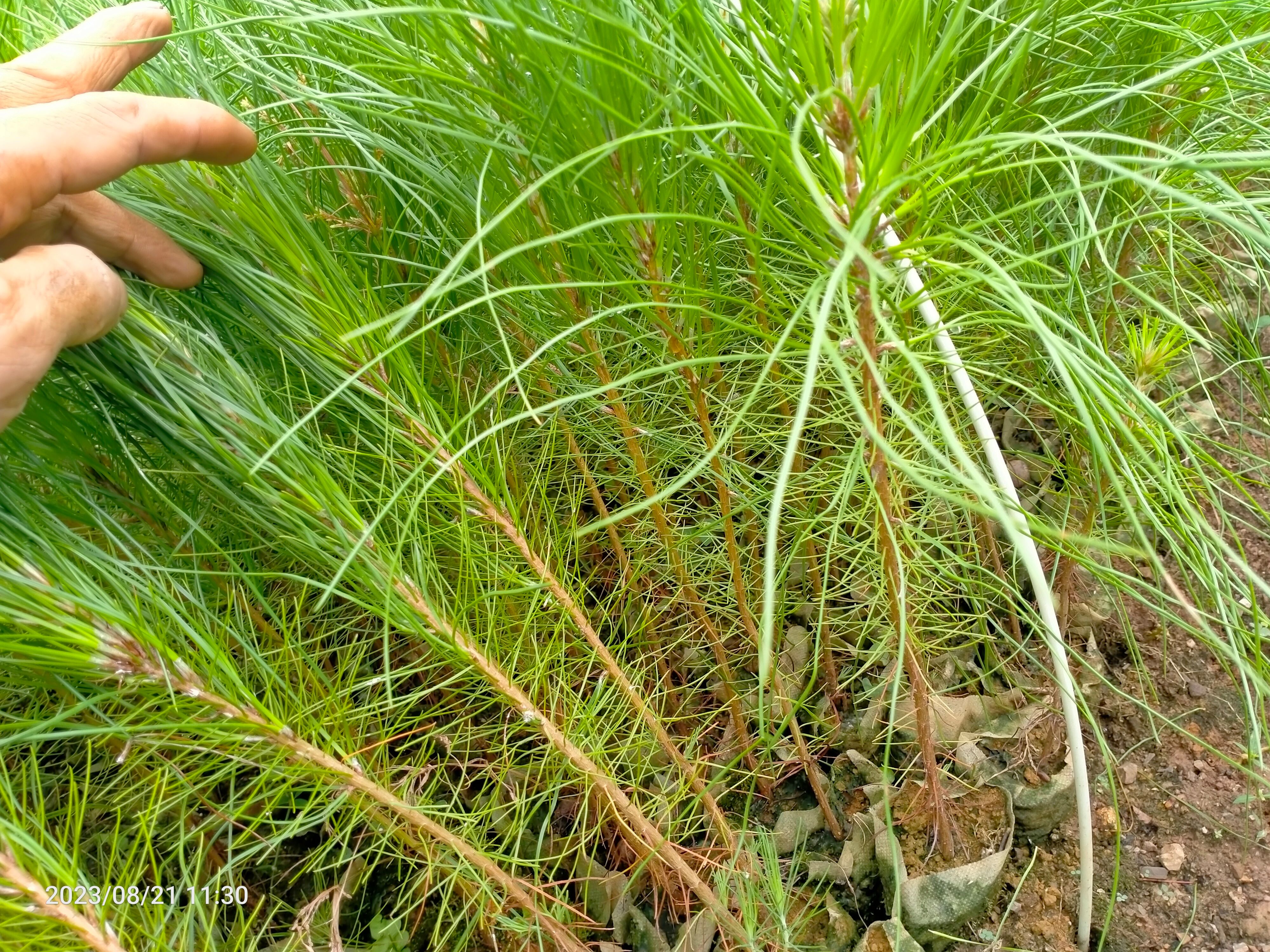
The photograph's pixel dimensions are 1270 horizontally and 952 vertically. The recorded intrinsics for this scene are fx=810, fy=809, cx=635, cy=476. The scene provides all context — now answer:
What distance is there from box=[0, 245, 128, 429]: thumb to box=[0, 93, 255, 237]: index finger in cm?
5

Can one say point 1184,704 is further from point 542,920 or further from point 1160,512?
point 542,920

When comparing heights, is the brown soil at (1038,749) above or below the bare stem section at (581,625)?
below

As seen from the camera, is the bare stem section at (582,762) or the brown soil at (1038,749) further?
the brown soil at (1038,749)

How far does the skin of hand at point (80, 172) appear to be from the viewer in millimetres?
393

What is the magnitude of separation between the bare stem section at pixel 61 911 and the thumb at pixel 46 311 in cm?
22

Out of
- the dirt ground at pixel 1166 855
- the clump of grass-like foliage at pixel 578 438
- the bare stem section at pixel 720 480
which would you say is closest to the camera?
the clump of grass-like foliage at pixel 578 438

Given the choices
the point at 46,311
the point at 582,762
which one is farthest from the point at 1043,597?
the point at 46,311

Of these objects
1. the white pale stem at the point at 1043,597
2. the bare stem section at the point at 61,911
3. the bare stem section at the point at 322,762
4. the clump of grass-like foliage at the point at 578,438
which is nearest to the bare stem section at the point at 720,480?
the clump of grass-like foliage at the point at 578,438

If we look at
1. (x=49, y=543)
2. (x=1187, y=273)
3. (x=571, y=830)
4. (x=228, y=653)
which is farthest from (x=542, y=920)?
(x=1187, y=273)

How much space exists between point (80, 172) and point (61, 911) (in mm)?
389

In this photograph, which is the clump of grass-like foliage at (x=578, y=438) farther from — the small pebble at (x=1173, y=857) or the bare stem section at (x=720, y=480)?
the small pebble at (x=1173, y=857)

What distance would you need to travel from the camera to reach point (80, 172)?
432mm

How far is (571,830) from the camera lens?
76 cm

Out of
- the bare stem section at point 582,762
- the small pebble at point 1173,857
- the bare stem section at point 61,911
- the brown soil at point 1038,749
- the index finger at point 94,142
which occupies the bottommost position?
the small pebble at point 1173,857
